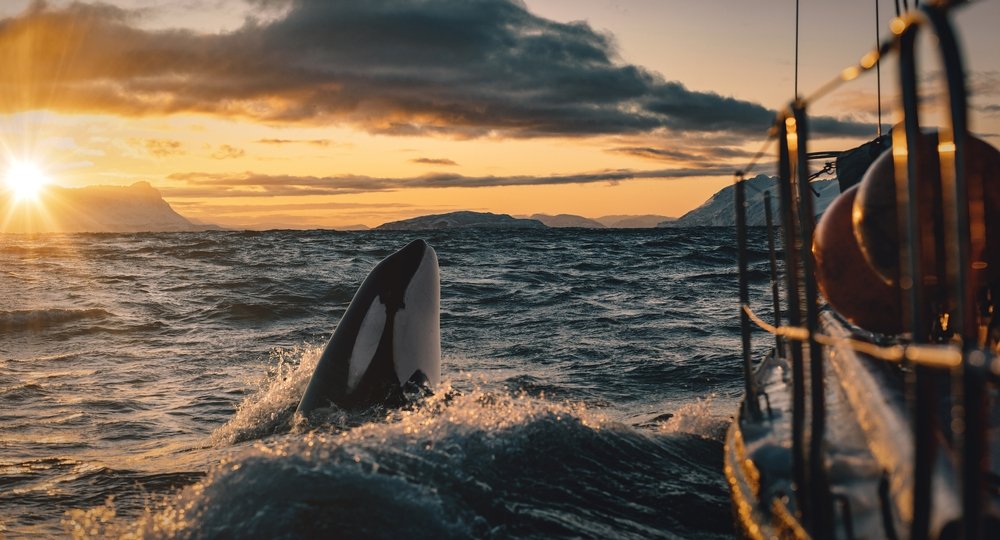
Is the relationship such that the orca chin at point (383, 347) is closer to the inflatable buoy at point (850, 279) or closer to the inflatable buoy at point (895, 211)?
the inflatable buoy at point (850, 279)

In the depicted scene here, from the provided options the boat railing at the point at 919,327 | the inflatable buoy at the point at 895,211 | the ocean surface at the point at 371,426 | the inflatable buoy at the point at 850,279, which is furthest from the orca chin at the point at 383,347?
the boat railing at the point at 919,327

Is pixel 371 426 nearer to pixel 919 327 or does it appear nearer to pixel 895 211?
pixel 895 211

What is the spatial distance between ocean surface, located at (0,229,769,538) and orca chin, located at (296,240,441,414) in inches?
9.2

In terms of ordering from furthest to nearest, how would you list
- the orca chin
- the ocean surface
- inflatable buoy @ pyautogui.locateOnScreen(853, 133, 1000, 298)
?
the orca chin, the ocean surface, inflatable buoy @ pyautogui.locateOnScreen(853, 133, 1000, 298)

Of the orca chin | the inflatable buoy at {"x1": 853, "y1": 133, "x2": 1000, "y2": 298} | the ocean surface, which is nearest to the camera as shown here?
the inflatable buoy at {"x1": 853, "y1": 133, "x2": 1000, "y2": 298}

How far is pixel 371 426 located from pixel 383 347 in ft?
3.79

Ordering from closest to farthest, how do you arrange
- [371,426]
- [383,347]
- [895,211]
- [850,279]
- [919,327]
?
[919,327], [895,211], [850,279], [371,426], [383,347]

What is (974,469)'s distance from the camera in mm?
2047

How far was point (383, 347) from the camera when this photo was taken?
289 inches

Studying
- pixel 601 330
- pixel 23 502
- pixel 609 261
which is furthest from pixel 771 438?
pixel 609 261

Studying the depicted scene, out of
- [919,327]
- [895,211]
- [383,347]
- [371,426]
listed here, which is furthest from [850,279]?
[383,347]

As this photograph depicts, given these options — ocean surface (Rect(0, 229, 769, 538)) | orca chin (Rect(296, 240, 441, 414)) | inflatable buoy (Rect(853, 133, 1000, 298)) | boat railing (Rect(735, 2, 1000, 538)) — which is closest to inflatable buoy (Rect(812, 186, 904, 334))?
inflatable buoy (Rect(853, 133, 1000, 298))

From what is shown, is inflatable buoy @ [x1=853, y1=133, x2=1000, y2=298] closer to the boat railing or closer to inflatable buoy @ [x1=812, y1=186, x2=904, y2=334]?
inflatable buoy @ [x1=812, y1=186, x2=904, y2=334]

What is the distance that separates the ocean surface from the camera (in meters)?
5.25
